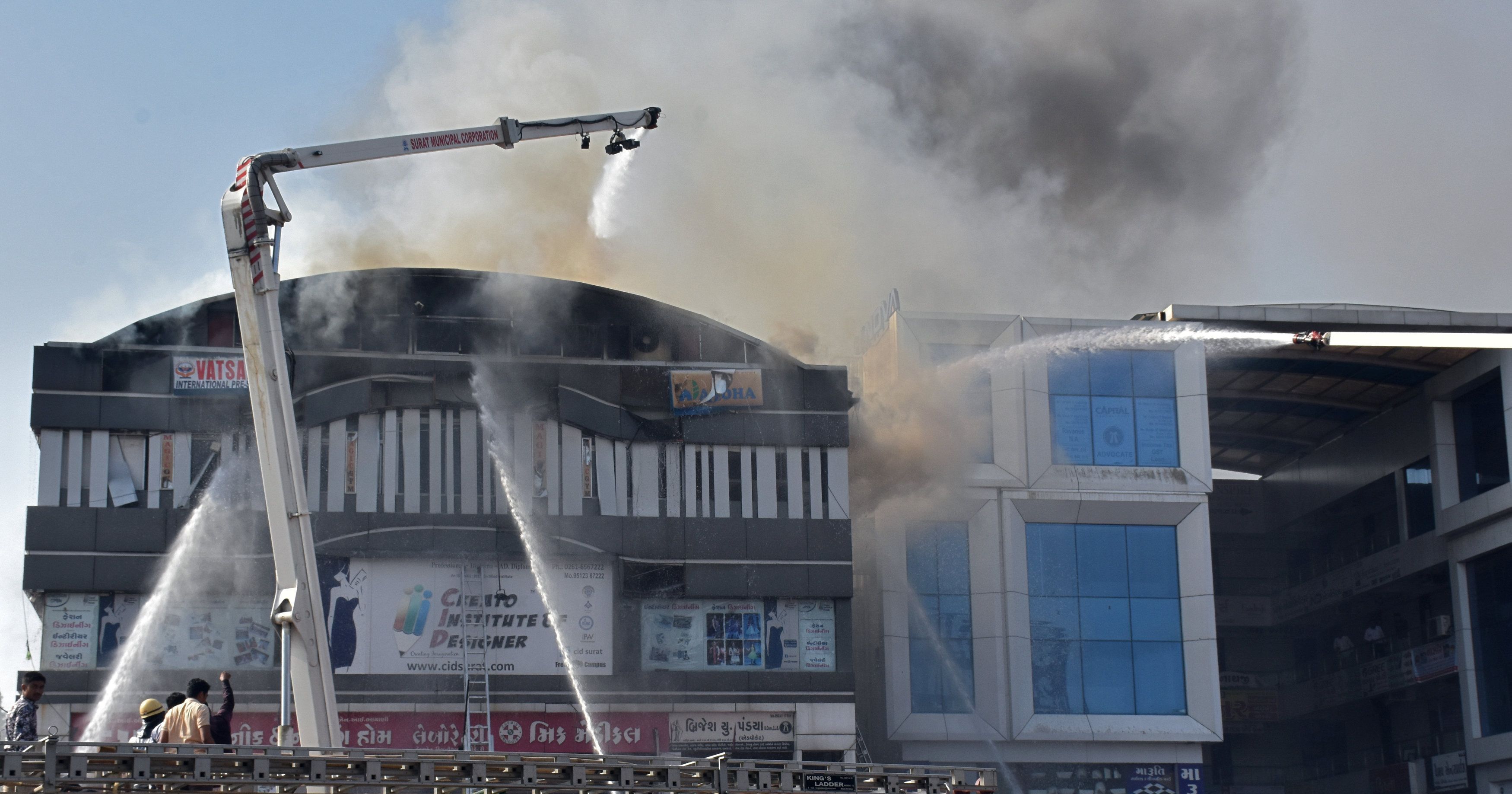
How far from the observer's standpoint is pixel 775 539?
151ft

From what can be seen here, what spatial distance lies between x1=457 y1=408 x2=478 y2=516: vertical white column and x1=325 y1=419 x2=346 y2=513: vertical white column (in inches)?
124

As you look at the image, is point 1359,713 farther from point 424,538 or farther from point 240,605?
point 240,605

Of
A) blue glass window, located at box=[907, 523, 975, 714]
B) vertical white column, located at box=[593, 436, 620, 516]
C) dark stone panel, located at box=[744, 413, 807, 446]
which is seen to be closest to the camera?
vertical white column, located at box=[593, 436, 620, 516]

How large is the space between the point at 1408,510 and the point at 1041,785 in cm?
2013

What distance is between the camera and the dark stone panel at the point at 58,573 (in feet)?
137

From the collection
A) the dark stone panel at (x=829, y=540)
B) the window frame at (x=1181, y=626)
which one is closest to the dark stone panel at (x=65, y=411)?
the dark stone panel at (x=829, y=540)

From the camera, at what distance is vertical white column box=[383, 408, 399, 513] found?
146ft

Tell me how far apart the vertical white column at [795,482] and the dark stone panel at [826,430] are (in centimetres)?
42

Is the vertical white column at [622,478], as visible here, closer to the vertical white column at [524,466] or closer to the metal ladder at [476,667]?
the vertical white column at [524,466]

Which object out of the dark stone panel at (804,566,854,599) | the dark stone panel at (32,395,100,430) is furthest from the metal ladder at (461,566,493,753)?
the dark stone panel at (32,395,100,430)

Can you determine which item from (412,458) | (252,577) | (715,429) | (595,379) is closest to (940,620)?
(715,429)

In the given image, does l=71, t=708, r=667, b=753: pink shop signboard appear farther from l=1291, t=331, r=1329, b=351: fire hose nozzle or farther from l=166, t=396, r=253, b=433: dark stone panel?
l=1291, t=331, r=1329, b=351: fire hose nozzle

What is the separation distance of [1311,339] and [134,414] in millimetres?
35772

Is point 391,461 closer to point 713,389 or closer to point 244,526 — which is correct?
point 244,526
